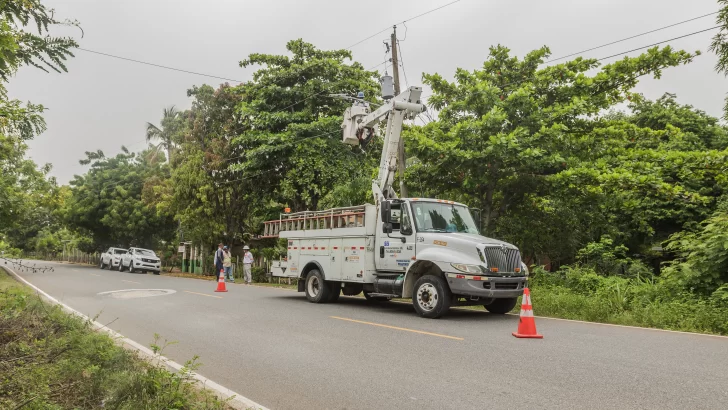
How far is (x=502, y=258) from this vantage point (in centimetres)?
1051

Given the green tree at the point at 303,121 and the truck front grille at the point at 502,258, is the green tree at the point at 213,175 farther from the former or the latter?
the truck front grille at the point at 502,258

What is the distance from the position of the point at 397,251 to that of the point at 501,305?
8.47ft

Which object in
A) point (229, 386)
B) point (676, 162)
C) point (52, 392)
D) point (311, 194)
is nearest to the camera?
point (52, 392)

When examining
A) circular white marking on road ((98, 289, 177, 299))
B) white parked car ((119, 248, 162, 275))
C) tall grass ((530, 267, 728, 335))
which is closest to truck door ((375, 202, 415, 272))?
tall grass ((530, 267, 728, 335))

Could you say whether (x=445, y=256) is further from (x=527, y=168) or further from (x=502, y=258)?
(x=527, y=168)

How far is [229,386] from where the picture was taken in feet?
18.5

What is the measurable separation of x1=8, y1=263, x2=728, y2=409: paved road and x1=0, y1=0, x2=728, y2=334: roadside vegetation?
2750mm

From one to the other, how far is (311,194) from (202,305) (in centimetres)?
1257

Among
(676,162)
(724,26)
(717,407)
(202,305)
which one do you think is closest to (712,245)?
(676,162)

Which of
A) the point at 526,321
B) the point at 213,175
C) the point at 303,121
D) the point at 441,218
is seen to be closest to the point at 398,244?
the point at 441,218

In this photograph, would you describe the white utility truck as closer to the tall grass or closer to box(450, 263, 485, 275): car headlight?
box(450, 263, 485, 275): car headlight

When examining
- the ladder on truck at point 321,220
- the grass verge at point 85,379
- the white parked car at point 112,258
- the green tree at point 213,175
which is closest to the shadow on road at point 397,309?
the ladder on truck at point 321,220

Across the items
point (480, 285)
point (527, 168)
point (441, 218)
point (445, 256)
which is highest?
point (527, 168)

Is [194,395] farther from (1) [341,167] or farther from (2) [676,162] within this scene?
(1) [341,167]
